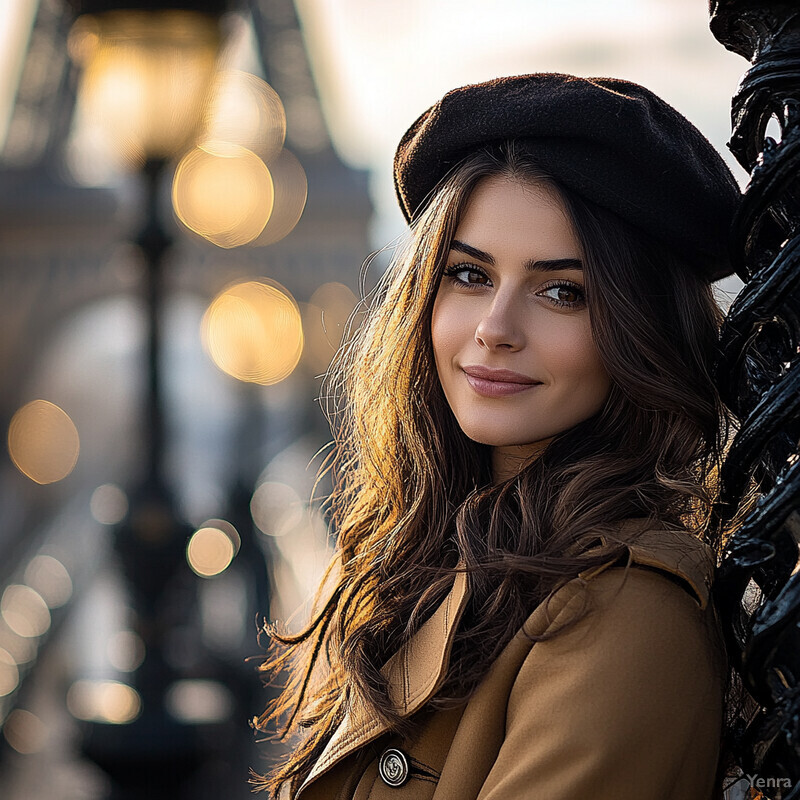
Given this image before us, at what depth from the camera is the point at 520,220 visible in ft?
6.22

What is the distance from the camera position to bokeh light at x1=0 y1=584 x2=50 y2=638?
9766 mm

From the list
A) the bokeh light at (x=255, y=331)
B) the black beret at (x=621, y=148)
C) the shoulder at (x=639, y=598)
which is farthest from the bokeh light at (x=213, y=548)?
the shoulder at (x=639, y=598)

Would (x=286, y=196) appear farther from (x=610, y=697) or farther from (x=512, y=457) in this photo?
(x=610, y=697)

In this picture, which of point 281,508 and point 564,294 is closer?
point 564,294

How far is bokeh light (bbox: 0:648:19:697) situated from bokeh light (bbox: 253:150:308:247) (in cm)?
2070

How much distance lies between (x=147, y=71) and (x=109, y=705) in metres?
2.11

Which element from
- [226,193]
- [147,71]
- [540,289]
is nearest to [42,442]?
[226,193]

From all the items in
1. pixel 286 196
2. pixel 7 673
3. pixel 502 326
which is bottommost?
pixel 7 673

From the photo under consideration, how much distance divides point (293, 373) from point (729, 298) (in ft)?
88.1

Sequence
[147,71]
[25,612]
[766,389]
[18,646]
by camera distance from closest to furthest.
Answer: [766,389] < [147,71] < [18,646] < [25,612]

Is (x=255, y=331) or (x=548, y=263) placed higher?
(x=548, y=263)

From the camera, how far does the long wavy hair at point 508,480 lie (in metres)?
1.77

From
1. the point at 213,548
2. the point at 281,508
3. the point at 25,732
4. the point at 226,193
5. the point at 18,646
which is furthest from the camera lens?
the point at 226,193

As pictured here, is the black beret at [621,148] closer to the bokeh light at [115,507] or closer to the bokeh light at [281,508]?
the bokeh light at [115,507]
